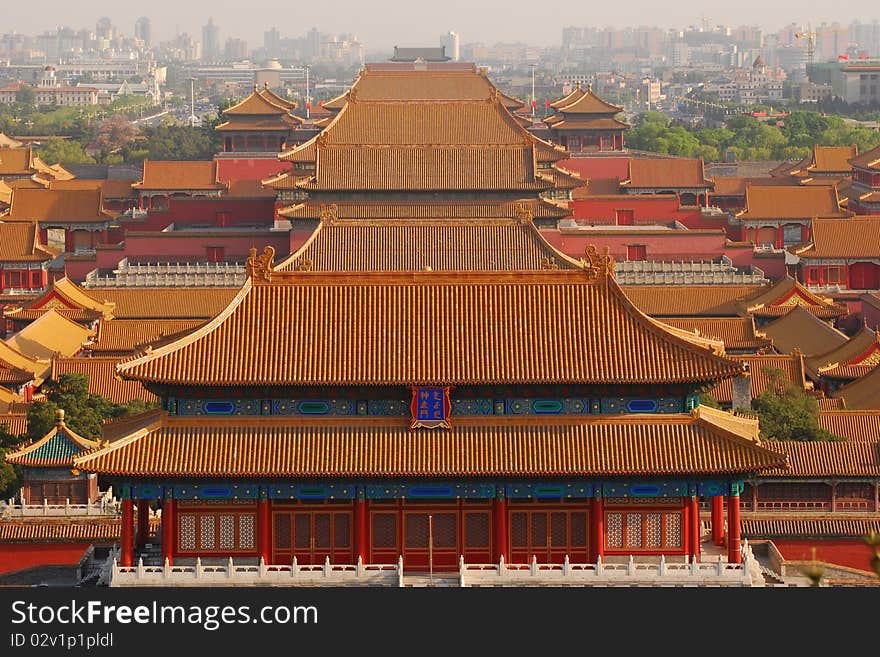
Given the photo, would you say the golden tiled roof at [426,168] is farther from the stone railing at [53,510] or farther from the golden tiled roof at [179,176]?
the stone railing at [53,510]

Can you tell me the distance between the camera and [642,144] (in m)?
118

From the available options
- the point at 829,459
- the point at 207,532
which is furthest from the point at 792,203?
the point at 207,532

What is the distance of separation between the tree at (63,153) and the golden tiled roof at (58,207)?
41.4 meters

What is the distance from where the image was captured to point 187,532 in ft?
109

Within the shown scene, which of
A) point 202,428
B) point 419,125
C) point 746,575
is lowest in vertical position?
point 746,575

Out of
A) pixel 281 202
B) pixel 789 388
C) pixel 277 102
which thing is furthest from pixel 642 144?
pixel 789 388

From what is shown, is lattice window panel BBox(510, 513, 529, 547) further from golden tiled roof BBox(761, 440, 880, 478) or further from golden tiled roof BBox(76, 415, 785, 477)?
golden tiled roof BBox(761, 440, 880, 478)

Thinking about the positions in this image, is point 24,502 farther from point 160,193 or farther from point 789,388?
point 160,193

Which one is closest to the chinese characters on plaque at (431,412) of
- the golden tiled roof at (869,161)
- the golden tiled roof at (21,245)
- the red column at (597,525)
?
the red column at (597,525)

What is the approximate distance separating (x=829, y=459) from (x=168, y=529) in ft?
44.3

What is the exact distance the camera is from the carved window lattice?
Answer: 33.2m

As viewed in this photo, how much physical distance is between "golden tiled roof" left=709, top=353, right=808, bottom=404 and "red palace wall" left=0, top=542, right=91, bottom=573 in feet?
53.2

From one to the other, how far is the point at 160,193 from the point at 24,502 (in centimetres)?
4652

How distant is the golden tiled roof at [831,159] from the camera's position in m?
92.4
